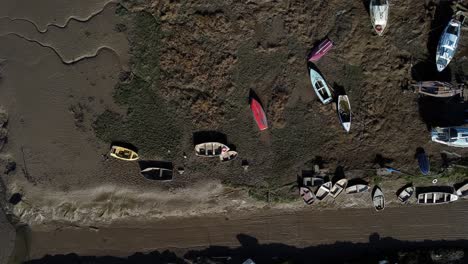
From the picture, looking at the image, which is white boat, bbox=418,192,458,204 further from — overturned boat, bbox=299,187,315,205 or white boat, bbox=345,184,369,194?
overturned boat, bbox=299,187,315,205

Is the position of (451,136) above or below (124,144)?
above

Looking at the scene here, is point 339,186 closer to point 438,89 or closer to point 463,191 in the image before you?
point 463,191

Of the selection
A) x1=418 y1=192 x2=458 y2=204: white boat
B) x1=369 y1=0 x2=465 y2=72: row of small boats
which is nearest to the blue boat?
x1=418 y1=192 x2=458 y2=204: white boat

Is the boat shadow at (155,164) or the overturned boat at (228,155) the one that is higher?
the overturned boat at (228,155)

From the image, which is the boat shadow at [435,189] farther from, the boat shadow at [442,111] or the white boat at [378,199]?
the boat shadow at [442,111]

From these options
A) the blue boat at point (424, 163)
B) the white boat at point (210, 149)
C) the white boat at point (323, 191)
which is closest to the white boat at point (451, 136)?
the blue boat at point (424, 163)

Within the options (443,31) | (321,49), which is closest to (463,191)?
(443,31)
